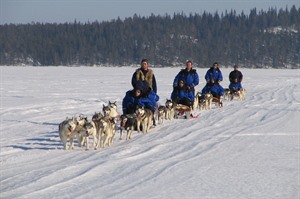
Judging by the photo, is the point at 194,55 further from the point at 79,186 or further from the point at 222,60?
the point at 79,186

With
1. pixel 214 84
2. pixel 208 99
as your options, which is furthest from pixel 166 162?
pixel 214 84

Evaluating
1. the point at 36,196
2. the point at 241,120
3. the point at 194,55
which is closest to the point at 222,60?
the point at 194,55

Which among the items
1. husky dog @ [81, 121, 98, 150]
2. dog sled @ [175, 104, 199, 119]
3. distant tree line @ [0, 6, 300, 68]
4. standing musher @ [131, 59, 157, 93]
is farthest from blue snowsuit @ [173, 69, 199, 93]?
distant tree line @ [0, 6, 300, 68]

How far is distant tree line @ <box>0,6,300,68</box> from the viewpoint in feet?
357

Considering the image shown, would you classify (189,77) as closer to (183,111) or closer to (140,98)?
(183,111)

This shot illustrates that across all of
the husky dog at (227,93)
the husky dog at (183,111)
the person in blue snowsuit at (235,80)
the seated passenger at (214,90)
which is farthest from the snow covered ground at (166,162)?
the person in blue snowsuit at (235,80)

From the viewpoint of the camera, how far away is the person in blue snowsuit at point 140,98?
1076 centimetres

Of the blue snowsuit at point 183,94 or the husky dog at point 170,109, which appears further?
the blue snowsuit at point 183,94

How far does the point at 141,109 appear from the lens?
10.1m

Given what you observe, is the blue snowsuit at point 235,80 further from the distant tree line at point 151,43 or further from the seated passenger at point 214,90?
the distant tree line at point 151,43

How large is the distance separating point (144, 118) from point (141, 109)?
0.18 metres

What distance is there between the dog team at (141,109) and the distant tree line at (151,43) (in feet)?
300

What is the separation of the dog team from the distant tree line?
300 feet

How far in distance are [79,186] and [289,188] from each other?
2174 mm
